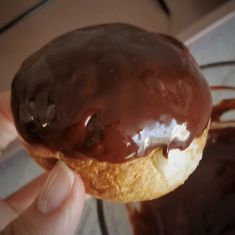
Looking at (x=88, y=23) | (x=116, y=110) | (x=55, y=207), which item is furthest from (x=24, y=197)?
(x=88, y=23)

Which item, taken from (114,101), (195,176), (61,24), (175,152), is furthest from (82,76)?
(61,24)

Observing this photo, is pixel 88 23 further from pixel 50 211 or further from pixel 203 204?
pixel 50 211

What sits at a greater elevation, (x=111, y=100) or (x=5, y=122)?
(x=111, y=100)

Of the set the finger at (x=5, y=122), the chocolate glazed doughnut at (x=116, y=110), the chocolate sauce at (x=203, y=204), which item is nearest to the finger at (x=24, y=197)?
the finger at (x=5, y=122)

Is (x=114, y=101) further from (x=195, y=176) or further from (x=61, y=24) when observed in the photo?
(x=61, y=24)

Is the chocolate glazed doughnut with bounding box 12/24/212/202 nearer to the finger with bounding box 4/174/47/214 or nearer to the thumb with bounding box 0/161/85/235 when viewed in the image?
the thumb with bounding box 0/161/85/235

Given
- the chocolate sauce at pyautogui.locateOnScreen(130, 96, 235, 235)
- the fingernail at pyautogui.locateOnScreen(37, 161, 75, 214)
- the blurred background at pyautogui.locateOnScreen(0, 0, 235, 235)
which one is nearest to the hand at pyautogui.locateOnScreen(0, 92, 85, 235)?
the fingernail at pyautogui.locateOnScreen(37, 161, 75, 214)
